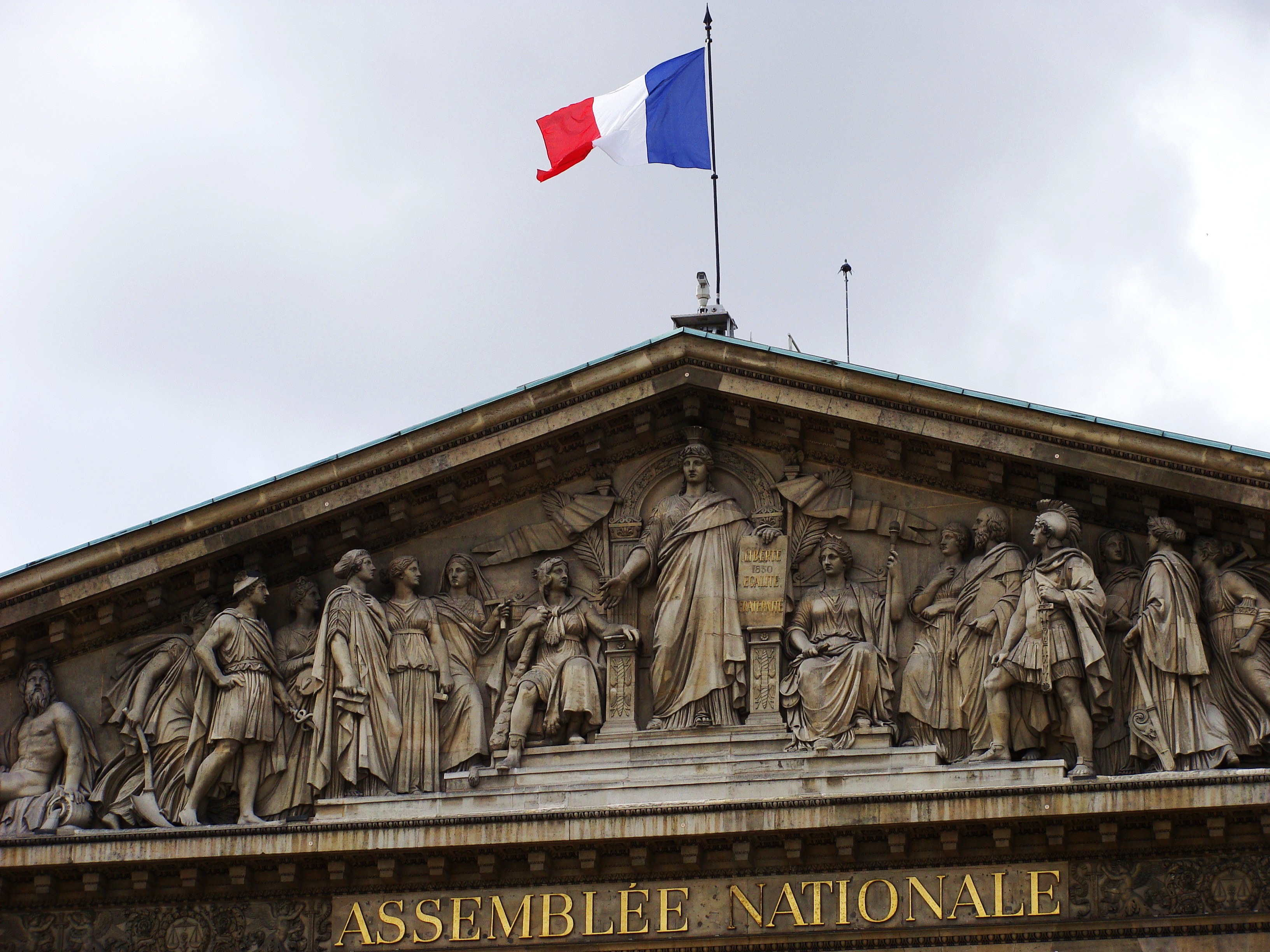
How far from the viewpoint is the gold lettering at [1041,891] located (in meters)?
21.4

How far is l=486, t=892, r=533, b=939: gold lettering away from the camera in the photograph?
2227cm

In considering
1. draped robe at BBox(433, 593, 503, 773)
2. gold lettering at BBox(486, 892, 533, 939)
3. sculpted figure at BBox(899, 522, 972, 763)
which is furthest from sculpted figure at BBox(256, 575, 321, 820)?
sculpted figure at BBox(899, 522, 972, 763)

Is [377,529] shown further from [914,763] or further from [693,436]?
[914,763]

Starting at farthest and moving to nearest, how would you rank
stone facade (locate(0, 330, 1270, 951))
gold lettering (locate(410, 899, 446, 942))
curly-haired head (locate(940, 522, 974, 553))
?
curly-haired head (locate(940, 522, 974, 553))
gold lettering (locate(410, 899, 446, 942))
stone facade (locate(0, 330, 1270, 951))

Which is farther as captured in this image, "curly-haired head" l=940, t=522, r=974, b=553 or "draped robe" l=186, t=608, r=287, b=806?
"draped robe" l=186, t=608, r=287, b=806

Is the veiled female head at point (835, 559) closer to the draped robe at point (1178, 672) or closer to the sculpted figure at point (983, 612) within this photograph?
the sculpted figure at point (983, 612)

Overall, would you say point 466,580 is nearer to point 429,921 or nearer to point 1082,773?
point 429,921

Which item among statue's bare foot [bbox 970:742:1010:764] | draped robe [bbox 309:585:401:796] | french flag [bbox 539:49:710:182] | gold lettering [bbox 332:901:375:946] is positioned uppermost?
french flag [bbox 539:49:710:182]

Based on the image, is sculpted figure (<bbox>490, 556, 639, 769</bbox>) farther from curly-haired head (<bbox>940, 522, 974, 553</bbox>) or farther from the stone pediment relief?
curly-haired head (<bbox>940, 522, 974, 553</bbox>)

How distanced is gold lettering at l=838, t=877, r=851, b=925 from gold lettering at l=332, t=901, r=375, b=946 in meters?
3.99

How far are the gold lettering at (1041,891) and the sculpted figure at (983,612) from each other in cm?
118

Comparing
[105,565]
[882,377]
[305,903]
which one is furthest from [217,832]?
[882,377]

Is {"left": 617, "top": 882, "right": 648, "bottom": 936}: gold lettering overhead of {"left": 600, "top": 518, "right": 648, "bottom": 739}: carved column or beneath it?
beneath

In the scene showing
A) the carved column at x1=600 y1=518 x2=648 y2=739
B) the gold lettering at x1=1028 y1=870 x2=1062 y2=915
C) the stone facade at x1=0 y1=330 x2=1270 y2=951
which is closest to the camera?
the gold lettering at x1=1028 y1=870 x2=1062 y2=915
